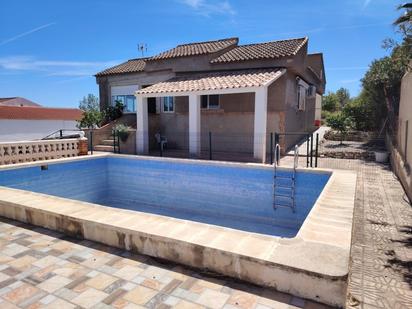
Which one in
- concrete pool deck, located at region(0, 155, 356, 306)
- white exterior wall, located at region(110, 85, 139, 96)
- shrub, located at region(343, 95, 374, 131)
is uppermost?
white exterior wall, located at region(110, 85, 139, 96)

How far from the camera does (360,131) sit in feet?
74.9

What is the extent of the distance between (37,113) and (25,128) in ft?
11.8

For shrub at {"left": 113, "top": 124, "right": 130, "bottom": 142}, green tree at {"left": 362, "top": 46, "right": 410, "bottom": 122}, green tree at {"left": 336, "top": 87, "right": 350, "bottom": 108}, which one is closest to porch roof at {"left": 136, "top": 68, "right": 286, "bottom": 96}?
shrub at {"left": 113, "top": 124, "right": 130, "bottom": 142}

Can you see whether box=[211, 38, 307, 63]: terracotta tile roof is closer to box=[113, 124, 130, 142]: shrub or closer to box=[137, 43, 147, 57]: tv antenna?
box=[113, 124, 130, 142]: shrub

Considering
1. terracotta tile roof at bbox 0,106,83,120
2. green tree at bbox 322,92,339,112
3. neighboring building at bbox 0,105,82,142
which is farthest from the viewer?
green tree at bbox 322,92,339,112

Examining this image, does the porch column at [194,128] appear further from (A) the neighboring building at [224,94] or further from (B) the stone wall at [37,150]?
(B) the stone wall at [37,150]

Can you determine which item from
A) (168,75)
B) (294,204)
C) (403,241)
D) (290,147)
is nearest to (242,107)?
(290,147)

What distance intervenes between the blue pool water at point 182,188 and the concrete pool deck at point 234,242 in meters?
3.67

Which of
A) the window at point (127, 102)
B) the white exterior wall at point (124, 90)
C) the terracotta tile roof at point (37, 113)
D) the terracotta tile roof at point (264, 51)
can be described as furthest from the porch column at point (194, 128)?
the terracotta tile roof at point (37, 113)

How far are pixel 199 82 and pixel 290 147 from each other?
24.4ft

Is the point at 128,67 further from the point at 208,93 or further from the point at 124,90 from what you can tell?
the point at 208,93

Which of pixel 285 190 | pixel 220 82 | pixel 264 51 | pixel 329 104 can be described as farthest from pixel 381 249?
pixel 329 104

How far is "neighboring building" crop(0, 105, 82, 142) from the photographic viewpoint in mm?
37994

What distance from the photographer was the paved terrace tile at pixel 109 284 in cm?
328
